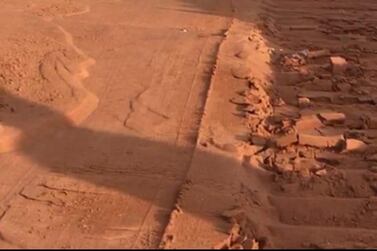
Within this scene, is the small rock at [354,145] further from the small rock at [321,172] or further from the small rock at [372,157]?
the small rock at [321,172]

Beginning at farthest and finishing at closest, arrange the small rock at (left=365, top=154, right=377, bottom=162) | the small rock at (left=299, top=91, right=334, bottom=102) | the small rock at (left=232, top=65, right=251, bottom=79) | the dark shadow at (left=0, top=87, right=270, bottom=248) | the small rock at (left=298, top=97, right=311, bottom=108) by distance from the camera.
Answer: the small rock at (left=232, top=65, right=251, bottom=79) < the small rock at (left=299, top=91, right=334, bottom=102) < the small rock at (left=298, top=97, right=311, bottom=108) < the small rock at (left=365, top=154, right=377, bottom=162) < the dark shadow at (left=0, top=87, right=270, bottom=248)

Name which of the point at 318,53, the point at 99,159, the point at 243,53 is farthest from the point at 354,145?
the point at 318,53

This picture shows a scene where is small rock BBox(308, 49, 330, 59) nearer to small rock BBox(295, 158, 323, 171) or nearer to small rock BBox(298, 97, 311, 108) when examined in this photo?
small rock BBox(298, 97, 311, 108)

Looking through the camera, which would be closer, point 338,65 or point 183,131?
point 183,131

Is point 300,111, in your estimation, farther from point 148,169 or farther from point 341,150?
point 148,169

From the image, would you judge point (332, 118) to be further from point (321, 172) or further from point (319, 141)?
point (321, 172)

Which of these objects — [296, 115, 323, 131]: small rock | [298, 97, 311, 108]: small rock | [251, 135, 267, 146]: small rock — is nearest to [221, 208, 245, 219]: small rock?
[251, 135, 267, 146]: small rock
